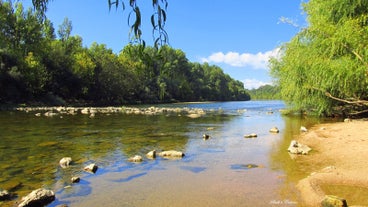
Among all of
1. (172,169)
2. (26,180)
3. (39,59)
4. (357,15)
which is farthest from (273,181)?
(39,59)

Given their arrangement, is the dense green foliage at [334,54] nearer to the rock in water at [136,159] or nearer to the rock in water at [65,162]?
the rock in water at [136,159]

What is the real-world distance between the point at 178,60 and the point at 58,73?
249ft

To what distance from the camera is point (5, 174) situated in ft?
32.9

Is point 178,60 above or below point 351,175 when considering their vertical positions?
above

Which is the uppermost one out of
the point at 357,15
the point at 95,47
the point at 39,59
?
the point at 95,47

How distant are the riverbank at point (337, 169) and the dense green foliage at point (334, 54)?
1937 millimetres

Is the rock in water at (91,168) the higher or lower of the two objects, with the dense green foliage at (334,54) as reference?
lower

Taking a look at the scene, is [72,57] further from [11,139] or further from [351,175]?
[351,175]

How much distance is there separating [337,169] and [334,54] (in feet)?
23.2

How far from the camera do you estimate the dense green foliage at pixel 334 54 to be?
1238cm

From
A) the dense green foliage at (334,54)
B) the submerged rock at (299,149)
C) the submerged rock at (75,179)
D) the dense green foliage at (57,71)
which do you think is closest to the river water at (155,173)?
the submerged rock at (75,179)

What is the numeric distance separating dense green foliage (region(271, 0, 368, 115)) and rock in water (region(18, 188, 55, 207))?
1000 centimetres

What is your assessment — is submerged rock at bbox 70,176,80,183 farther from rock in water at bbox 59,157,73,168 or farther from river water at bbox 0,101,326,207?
rock in water at bbox 59,157,73,168

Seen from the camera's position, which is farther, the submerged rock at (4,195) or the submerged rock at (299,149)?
the submerged rock at (299,149)
